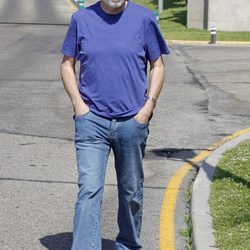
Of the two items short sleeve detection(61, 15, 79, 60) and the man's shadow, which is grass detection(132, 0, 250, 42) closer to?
the man's shadow

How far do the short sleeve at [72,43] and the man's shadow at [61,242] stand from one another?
163 centimetres

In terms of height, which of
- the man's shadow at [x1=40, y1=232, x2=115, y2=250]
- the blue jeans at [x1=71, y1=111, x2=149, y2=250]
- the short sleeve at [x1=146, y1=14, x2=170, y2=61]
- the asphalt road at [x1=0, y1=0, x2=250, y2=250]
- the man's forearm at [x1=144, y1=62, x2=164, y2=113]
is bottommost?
the asphalt road at [x1=0, y1=0, x2=250, y2=250]

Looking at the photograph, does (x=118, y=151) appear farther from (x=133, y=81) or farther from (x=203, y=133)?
(x=203, y=133)

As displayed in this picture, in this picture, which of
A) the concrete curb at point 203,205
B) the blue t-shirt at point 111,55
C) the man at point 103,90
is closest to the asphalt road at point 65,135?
the concrete curb at point 203,205

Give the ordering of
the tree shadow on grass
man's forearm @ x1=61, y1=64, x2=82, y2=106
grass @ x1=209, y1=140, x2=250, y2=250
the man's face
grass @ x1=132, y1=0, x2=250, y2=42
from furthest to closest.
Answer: the tree shadow on grass < grass @ x1=132, y1=0, x2=250, y2=42 < grass @ x1=209, y1=140, x2=250, y2=250 < man's forearm @ x1=61, y1=64, x2=82, y2=106 < the man's face

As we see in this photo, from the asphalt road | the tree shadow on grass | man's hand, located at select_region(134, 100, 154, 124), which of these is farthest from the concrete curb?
the tree shadow on grass

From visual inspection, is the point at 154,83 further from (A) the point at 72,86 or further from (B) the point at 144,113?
(A) the point at 72,86

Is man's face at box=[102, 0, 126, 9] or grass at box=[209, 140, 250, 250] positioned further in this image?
grass at box=[209, 140, 250, 250]

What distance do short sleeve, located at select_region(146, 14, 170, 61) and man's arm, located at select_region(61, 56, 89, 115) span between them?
483 millimetres

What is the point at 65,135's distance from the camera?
11.2 metres

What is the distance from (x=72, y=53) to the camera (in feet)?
17.8

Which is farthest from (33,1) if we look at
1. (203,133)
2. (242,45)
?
(203,133)

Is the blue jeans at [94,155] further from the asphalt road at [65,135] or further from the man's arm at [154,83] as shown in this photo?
the asphalt road at [65,135]

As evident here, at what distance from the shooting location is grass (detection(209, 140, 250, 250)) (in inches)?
236
